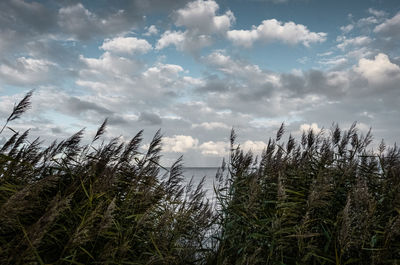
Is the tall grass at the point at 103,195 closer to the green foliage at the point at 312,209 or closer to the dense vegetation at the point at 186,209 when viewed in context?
the dense vegetation at the point at 186,209

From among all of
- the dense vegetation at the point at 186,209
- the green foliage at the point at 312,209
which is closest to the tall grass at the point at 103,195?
the dense vegetation at the point at 186,209

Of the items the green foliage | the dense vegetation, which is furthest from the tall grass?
the green foliage

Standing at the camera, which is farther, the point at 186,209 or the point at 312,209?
the point at 186,209

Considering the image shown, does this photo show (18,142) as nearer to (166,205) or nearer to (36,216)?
(36,216)

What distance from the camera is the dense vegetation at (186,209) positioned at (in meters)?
2.99

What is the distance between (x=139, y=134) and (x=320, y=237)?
2.73 meters

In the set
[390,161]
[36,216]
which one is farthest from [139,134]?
[390,161]

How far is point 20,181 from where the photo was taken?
3496 millimetres

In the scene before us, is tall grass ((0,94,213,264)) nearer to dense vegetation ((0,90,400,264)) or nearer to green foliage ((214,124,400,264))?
dense vegetation ((0,90,400,264))

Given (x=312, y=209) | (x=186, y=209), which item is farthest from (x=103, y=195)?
(x=312, y=209)

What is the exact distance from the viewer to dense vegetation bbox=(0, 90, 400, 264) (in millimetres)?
2992

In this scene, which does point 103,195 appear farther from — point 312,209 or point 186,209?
point 312,209

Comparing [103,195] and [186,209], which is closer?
[103,195]

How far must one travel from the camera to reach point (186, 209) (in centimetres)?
467
